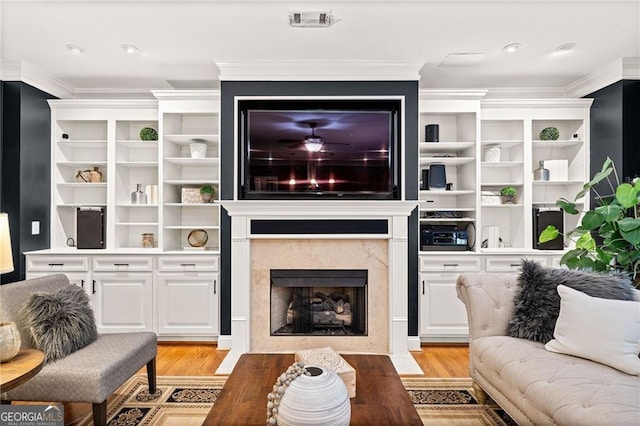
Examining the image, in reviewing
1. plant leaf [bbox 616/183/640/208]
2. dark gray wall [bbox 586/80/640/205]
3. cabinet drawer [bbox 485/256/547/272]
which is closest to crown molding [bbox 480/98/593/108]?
dark gray wall [bbox 586/80/640/205]

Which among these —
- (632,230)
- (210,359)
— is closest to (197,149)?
(210,359)

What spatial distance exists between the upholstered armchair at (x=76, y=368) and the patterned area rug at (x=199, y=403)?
12.8 inches

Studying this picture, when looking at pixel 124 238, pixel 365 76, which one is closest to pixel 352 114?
pixel 365 76

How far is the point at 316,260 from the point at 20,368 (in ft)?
7.32

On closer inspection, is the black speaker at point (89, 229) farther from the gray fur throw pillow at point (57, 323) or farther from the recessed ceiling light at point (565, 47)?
the recessed ceiling light at point (565, 47)

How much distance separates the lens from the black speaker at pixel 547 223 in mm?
3855

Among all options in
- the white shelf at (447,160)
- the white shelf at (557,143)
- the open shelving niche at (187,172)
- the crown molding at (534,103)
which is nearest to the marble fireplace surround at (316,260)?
the open shelving niche at (187,172)

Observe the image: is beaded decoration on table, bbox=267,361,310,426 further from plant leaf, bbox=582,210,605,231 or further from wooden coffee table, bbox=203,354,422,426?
plant leaf, bbox=582,210,605,231

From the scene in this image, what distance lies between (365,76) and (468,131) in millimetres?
1227

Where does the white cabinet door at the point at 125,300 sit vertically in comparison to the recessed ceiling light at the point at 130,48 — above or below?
below

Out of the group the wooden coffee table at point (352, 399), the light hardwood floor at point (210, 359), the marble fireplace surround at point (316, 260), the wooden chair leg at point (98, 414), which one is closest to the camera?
the wooden coffee table at point (352, 399)

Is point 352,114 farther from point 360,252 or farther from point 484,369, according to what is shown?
point 484,369

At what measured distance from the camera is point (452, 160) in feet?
12.9

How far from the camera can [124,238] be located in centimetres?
422
